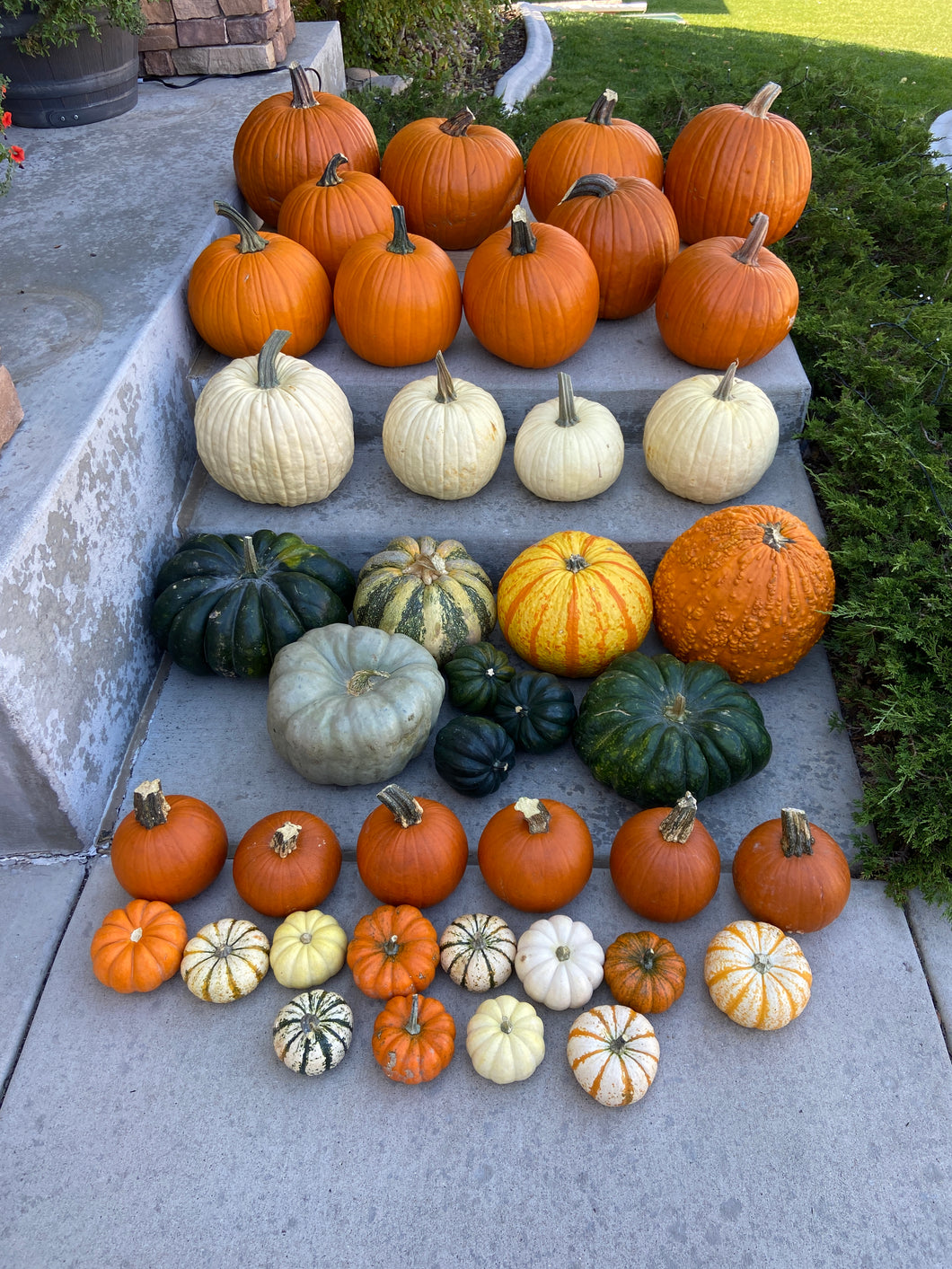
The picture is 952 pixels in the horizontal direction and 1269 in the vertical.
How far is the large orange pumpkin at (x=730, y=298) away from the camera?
12.0 feet

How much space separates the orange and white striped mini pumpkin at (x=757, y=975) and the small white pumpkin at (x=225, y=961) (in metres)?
1.30

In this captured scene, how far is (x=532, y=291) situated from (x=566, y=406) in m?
0.59

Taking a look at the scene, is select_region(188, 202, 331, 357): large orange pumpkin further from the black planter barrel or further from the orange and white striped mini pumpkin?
the orange and white striped mini pumpkin

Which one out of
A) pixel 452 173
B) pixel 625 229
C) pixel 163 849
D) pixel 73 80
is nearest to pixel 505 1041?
pixel 163 849

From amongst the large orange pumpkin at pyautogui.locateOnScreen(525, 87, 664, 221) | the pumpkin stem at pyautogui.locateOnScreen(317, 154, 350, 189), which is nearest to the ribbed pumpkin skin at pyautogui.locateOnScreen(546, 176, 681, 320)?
the large orange pumpkin at pyautogui.locateOnScreen(525, 87, 664, 221)

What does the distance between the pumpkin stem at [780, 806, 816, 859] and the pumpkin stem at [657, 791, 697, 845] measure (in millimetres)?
261

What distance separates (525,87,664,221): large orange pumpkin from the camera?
167 inches

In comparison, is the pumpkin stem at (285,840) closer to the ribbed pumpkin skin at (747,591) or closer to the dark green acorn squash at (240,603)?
the dark green acorn squash at (240,603)

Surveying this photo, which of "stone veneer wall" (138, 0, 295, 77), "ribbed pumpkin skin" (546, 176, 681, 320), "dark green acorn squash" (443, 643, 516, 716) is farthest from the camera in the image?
"stone veneer wall" (138, 0, 295, 77)

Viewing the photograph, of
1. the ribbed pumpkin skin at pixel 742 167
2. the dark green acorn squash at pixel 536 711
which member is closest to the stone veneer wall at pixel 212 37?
the ribbed pumpkin skin at pixel 742 167

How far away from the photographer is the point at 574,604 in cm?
315

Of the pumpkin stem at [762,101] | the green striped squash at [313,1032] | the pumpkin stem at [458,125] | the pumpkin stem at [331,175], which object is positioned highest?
the pumpkin stem at [762,101]

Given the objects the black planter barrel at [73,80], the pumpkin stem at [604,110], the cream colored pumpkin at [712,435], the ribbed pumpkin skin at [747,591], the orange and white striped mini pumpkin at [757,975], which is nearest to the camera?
the orange and white striped mini pumpkin at [757,975]

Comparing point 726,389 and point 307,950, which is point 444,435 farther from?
point 307,950
